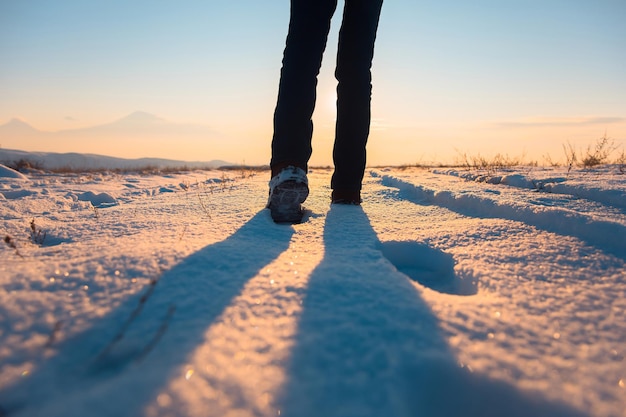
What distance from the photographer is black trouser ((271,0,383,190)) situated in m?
1.69

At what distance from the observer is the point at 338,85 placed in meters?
2.11

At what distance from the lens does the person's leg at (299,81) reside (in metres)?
1.68

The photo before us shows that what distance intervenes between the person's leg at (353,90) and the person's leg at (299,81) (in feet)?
0.90

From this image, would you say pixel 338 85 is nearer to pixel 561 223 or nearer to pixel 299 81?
pixel 299 81

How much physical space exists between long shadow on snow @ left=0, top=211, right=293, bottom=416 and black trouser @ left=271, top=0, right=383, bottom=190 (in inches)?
41.1

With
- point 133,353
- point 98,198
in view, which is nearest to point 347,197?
point 133,353

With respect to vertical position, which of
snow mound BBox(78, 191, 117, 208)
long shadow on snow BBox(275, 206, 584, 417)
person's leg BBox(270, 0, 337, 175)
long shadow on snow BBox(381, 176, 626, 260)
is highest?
person's leg BBox(270, 0, 337, 175)

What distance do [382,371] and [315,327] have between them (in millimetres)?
144

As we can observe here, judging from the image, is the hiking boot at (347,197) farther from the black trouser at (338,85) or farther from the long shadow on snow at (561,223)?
the long shadow on snow at (561,223)

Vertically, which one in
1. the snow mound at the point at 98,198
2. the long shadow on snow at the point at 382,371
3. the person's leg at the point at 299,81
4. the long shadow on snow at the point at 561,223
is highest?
the person's leg at the point at 299,81

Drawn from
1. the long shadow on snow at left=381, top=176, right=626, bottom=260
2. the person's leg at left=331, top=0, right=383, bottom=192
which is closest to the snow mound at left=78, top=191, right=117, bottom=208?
the person's leg at left=331, top=0, right=383, bottom=192

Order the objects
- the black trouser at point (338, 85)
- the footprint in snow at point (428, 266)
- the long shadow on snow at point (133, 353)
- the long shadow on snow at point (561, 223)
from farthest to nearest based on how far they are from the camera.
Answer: the black trouser at point (338, 85) < the long shadow on snow at point (561, 223) < the footprint in snow at point (428, 266) < the long shadow on snow at point (133, 353)

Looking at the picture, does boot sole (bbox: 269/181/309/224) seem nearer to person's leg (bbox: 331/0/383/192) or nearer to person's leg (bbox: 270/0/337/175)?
person's leg (bbox: 270/0/337/175)

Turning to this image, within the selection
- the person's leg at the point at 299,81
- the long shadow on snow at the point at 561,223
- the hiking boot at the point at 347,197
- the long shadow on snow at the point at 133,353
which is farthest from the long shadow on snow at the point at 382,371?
the hiking boot at the point at 347,197
